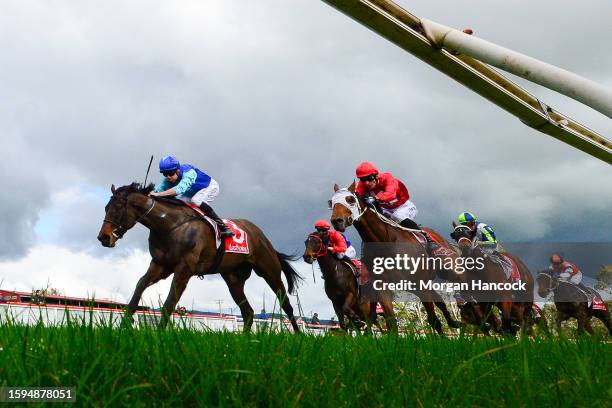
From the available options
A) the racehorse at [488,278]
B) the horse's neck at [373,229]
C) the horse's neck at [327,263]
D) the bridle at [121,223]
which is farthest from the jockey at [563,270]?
the bridle at [121,223]

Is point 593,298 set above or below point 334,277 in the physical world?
below

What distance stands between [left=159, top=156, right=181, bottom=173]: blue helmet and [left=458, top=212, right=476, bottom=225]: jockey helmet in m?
6.25

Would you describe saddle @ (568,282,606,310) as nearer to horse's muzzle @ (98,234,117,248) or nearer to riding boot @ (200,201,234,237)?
riding boot @ (200,201,234,237)

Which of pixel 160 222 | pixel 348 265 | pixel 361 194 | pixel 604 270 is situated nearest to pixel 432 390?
pixel 361 194

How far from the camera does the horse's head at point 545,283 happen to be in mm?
15781

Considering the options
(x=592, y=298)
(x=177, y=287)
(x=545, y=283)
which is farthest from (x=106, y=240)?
(x=592, y=298)

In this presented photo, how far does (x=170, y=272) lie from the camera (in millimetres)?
9766

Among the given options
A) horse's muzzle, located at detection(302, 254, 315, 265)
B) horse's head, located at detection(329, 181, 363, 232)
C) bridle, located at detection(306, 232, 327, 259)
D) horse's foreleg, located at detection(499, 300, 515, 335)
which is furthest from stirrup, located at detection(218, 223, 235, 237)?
horse's foreleg, located at detection(499, 300, 515, 335)

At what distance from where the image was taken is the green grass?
7.69 ft

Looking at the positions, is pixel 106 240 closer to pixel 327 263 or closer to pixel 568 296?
pixel 327 263

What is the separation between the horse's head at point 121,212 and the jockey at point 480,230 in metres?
6.80

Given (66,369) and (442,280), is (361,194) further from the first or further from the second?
(66,369)

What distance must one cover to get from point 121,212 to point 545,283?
11.6m

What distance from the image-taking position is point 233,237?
1072cm
